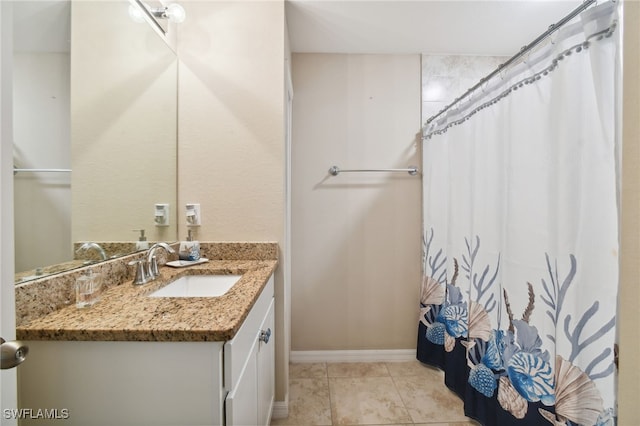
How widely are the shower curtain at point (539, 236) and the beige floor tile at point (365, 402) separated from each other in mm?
377

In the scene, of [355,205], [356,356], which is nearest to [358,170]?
Answer: [355,205]

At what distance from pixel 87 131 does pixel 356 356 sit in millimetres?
2045

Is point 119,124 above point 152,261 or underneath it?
above

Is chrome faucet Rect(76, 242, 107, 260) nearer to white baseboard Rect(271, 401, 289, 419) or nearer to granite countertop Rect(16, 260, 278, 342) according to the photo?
granite countertop Rect(16, 260, 278, 342)

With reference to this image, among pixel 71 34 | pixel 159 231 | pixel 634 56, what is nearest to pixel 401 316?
pixel 159 231

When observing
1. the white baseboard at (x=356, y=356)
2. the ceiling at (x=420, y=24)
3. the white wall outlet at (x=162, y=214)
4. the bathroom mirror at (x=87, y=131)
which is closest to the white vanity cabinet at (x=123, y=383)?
the bathroom mirror at (x=87, y=131)

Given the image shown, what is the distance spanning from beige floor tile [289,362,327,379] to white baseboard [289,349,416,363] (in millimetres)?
37

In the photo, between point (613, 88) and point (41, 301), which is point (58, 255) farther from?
point (613, 88)

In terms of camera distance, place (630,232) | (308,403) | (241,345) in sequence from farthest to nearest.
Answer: (308,403) < (241,345) < (630,232)

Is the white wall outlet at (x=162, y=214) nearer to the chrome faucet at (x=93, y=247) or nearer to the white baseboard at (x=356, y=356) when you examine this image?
the chrome faucet at (x=93, y=247)

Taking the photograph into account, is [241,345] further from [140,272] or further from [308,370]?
[308,370]

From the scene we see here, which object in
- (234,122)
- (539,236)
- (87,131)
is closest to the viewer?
Answer: (87,131)

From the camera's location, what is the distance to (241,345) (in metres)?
0.75

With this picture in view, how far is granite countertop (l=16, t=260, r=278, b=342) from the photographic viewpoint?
2.04 ft
